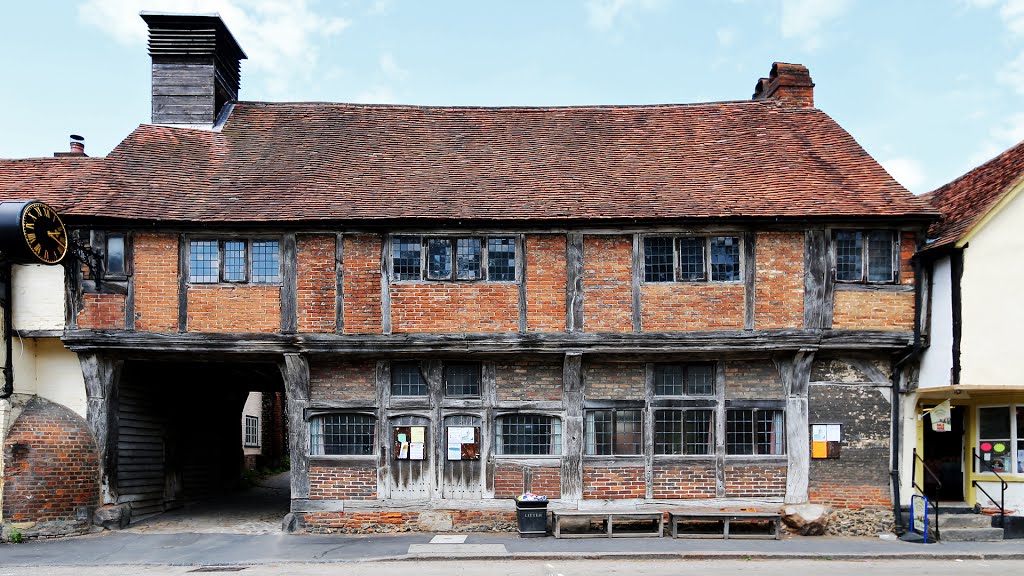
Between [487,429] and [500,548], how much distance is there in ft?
7.56

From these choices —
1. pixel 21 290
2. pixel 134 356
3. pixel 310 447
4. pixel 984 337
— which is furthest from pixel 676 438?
pixel 21 290

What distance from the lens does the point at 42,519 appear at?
1285 cm

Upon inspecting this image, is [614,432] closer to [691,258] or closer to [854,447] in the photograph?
[691,258]

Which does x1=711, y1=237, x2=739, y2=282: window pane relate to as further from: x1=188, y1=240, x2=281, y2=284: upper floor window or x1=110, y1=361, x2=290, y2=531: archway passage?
x1=110, y1=361, x2=290, y2=531: archway passage

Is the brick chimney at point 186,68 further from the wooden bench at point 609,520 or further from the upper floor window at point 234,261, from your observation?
the wooden bench at point 609,520

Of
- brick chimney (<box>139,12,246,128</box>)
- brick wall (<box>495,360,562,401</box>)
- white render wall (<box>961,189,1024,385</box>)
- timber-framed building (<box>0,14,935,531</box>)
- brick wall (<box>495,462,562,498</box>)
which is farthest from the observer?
brick chimney (<box>139,12,246,128</box>)

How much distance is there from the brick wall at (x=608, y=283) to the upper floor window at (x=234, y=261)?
5.49m

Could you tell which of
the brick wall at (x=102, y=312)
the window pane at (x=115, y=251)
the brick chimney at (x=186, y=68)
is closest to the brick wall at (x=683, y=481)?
the brick wall at (x=102, y=312)

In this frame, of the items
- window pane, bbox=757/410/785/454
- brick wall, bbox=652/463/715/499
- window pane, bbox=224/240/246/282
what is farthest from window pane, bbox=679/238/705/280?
window pane, bbox=224/240/246/282

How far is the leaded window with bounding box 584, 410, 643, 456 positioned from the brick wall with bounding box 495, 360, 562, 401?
0.82m

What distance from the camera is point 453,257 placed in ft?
44.1

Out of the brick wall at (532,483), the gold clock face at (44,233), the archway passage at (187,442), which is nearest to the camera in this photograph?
the gold clock face at (44,233)

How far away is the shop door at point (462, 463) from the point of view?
1355cm

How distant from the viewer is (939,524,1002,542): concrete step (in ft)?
42.5
